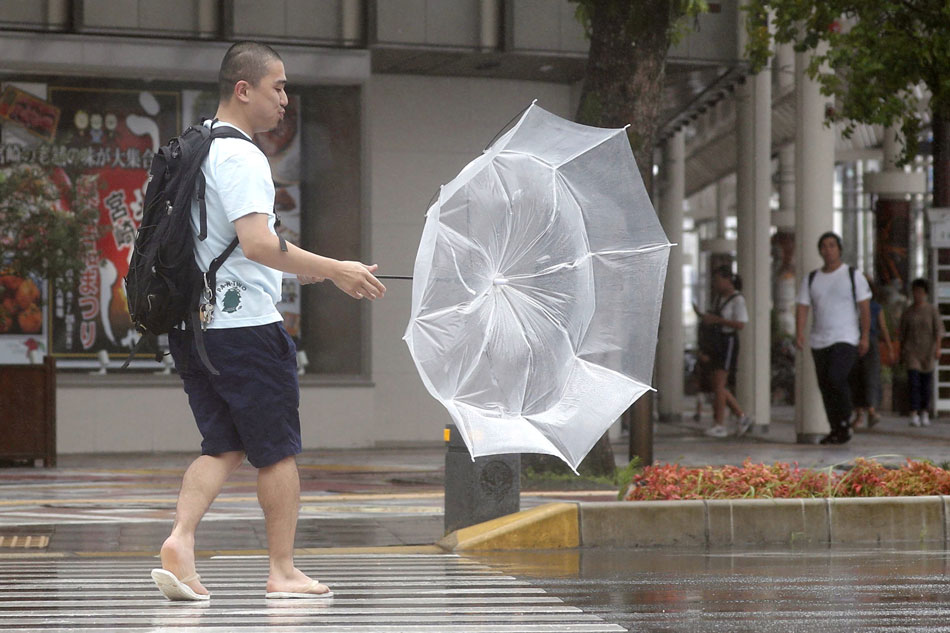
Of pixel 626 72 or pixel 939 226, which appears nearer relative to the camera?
pixel 626 72

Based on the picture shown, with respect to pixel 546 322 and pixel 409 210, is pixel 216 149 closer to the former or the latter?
pixel 546 322

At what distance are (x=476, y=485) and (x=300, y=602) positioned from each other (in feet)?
10.1

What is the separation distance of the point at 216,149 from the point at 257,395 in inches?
38.2

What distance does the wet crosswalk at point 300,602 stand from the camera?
552 cm

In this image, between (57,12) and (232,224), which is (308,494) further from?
(57,12)

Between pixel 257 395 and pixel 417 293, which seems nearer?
pixel 257 395

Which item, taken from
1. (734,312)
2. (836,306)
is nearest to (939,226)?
(734,312)

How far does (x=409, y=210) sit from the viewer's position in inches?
695

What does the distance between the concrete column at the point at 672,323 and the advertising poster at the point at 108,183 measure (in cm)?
830

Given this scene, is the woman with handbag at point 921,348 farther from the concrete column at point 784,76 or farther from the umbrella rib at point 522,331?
the umbrella rib at point 522,331

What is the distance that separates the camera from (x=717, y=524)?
8.99 metres

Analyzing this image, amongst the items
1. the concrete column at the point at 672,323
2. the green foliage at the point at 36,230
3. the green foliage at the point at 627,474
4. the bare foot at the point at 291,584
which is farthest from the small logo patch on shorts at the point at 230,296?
the concrete column at the point at 672,323

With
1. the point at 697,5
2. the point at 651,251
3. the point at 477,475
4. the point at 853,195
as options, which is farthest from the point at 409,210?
the point at 853,195

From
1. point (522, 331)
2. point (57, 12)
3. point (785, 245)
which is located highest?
point (57, 12)
